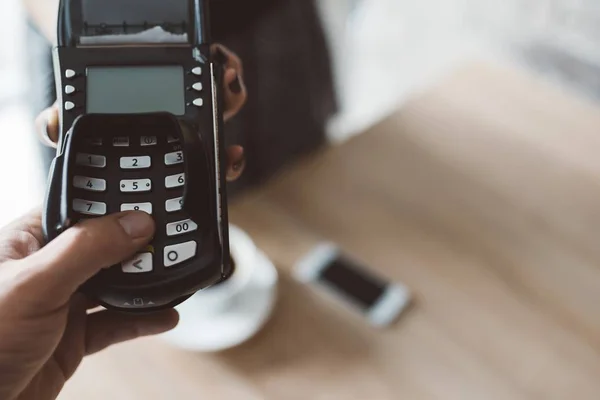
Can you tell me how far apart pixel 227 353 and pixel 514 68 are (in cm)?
55

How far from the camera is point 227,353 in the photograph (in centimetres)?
63

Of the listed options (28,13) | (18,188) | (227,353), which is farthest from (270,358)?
(18,188)

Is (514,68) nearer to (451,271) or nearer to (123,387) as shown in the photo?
(451,271)

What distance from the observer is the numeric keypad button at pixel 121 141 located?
0.48m

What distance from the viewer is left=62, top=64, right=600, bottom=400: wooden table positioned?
614 millimetres

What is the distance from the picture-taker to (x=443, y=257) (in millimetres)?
707

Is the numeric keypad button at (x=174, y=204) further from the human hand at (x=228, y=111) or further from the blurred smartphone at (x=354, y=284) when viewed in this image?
the blurred smartphone at (x=354, y=284)

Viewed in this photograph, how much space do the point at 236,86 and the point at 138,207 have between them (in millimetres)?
180

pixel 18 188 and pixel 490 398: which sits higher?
pixel 490 398

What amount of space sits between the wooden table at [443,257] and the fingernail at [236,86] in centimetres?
17

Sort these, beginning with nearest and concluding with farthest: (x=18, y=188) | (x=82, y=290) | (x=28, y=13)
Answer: (x=82, y=290)
(x=28, y=13)
(x=18, y=188)

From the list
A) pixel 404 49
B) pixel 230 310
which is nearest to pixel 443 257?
pixel 230 310

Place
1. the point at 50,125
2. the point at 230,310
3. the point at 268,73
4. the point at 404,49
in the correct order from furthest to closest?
1. the point at 404,49
2. the point at 268,73
3. the point at 230,310
4. the point at 50,125

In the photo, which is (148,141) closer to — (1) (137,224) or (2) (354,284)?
(1) (137,224)
